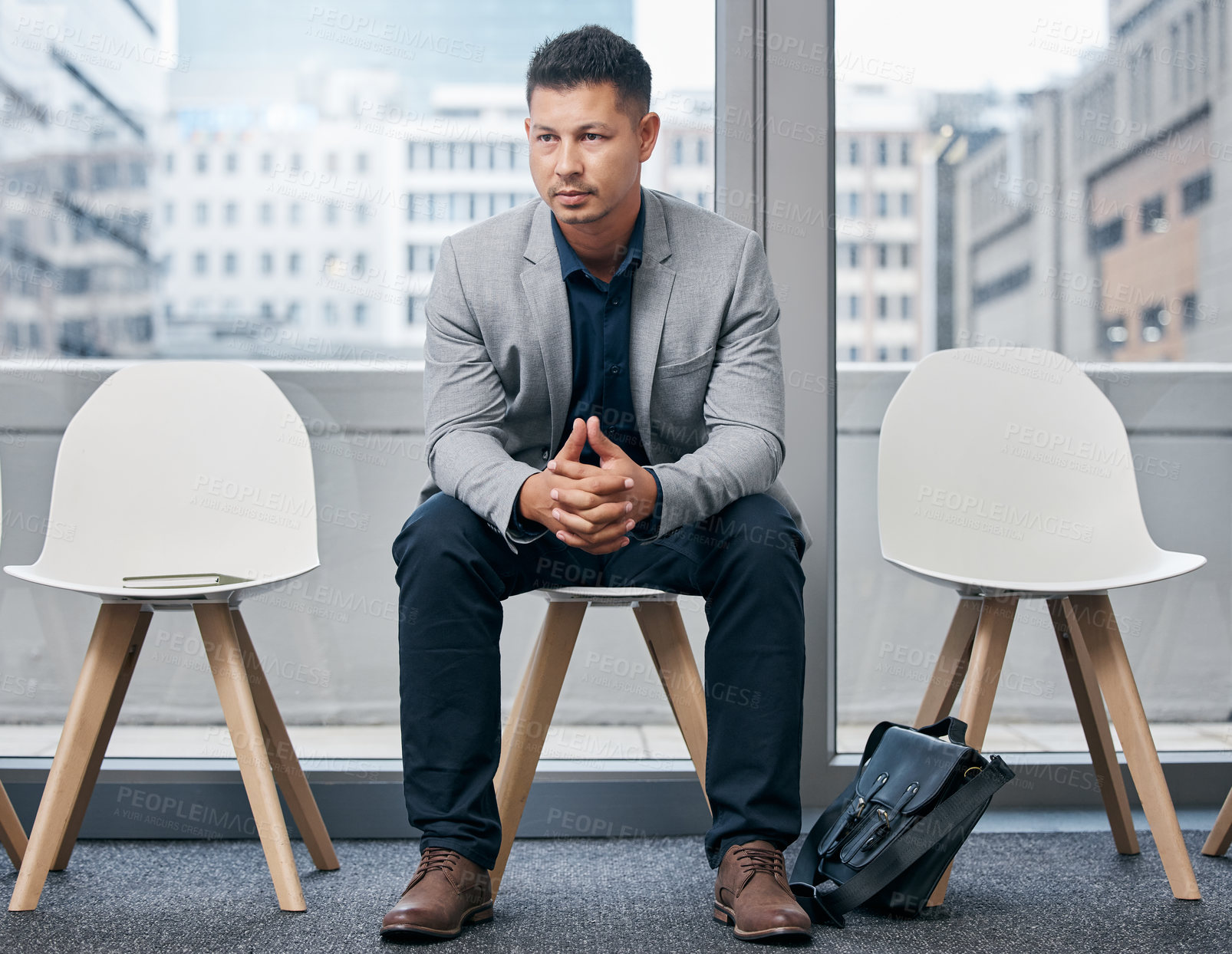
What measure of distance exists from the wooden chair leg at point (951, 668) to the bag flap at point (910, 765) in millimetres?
170

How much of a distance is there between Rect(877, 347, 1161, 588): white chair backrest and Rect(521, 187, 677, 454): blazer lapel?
47cm

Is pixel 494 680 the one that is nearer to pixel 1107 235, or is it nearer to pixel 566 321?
pixel 566 321

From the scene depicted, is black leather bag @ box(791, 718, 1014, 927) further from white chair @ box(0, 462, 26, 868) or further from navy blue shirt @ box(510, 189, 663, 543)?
white chair @ box(0, 462, 26, 868)

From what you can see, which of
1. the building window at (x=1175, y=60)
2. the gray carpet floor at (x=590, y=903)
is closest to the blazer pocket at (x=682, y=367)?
the gray carpet floor at (x=590, y=903)

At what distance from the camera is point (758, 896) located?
4.04ft

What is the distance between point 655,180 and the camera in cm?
200

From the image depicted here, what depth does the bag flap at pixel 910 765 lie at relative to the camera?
131 cm

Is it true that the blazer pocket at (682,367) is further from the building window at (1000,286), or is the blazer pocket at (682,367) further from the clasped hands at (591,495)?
the building window at (1000,286)

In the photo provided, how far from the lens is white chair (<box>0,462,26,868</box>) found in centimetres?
154

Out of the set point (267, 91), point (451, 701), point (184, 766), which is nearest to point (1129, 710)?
point (451, 701)

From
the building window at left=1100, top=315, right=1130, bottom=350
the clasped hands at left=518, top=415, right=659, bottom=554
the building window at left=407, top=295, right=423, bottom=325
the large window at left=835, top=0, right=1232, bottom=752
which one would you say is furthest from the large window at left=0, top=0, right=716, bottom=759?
the building window at left=1100, top=315, right=1130, bottom=350

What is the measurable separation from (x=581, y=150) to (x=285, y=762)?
105 cm

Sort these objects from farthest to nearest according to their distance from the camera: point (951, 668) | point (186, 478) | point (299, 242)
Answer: point (299, 242)
point (186, 478)
point (951, 668)

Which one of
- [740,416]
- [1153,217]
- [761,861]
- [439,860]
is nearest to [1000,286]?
[1153,217]
